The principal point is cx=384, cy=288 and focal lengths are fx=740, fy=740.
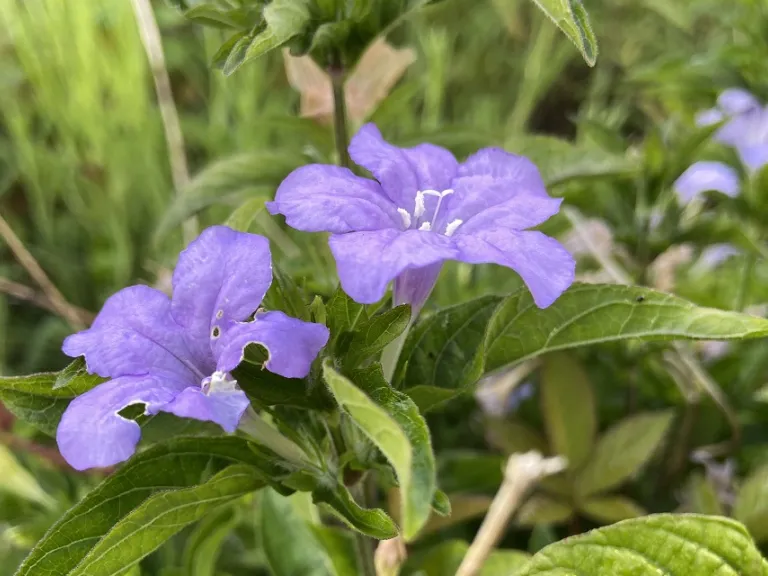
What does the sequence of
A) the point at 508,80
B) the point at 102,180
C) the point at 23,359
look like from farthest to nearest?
the point at 508,80 < the point at 102,180 < the point at 23,359

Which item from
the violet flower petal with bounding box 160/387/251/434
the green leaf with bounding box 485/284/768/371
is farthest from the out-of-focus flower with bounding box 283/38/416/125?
the violet flower petal with bounding box 160/387/251/434

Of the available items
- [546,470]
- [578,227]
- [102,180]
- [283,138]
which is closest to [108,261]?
[102,180]

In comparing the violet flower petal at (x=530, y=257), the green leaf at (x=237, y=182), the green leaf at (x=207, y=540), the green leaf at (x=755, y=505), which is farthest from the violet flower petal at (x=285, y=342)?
the green leaf at (x=755, y=505)

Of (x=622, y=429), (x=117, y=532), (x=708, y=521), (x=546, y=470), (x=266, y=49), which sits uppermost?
(x=266, y=49)

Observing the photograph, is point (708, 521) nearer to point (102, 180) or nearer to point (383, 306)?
point (383, 306)

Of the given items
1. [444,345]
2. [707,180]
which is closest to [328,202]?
[444,345]

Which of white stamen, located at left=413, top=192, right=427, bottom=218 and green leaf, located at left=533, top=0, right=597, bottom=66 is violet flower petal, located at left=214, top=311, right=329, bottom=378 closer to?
white stamen, located at left=413, top=192, right=427, bottom=218

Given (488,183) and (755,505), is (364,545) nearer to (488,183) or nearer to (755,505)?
(488,183)
